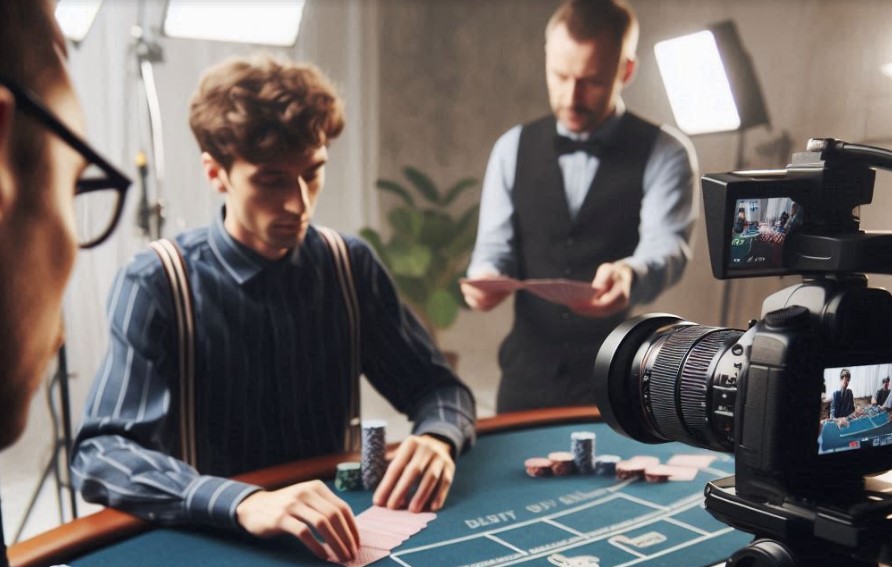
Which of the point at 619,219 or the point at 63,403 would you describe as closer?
the point at 63,403

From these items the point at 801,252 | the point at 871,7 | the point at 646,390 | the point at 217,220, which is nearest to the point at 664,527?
the point at 646,390

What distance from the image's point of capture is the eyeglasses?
1.02m

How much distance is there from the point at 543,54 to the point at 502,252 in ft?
2.30

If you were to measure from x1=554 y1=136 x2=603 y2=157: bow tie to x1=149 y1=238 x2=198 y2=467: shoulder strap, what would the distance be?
53.6 inches

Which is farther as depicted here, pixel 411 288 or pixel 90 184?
pixel 411 288

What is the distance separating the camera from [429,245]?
2.76 meters

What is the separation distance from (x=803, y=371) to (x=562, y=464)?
768 millimetres

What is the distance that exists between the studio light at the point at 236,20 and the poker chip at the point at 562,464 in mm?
1385

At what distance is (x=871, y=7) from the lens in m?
2.39

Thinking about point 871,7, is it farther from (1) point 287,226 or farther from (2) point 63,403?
(2) point 63,403

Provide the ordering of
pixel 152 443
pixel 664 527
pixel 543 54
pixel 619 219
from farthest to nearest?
pixel 543 54, pixel 619 219, pixel 152 443, pixel 664 527

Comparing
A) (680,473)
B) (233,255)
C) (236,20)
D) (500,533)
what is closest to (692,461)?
(680,473)

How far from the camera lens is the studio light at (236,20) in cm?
209

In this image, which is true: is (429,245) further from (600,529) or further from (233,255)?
(600,529)
